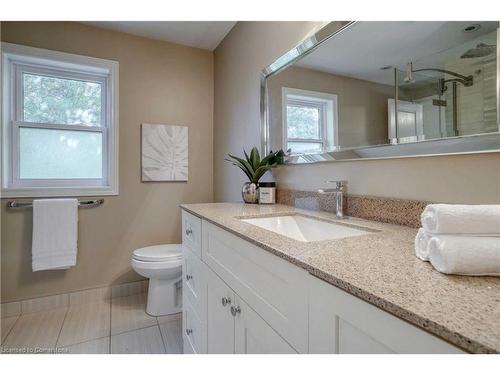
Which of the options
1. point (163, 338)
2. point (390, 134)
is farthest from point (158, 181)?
point (390, 134)

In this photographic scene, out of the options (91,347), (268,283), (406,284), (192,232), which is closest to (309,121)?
(192,232)

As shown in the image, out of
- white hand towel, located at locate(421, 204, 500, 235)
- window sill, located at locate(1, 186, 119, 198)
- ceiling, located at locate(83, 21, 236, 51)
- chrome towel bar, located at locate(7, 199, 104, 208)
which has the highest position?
ceiling, located at locate(83, 21, 236, 51)

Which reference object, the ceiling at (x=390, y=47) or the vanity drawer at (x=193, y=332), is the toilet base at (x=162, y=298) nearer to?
the vanity drawer at (x=193, y=332)

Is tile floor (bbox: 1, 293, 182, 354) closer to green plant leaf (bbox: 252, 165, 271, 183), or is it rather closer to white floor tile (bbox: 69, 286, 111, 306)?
white floor tile (bbox: 69, 286, 111, 306)

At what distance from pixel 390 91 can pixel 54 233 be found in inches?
93.2

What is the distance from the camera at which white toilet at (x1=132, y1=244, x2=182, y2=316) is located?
6.28 feet

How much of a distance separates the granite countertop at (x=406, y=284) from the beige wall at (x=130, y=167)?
6.26ft

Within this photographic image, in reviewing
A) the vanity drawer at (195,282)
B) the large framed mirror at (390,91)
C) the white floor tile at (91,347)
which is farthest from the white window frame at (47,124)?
the large framed mirror at (390,91)

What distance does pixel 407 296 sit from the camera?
40 cm

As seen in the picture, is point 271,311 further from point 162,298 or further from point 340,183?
point 162,298

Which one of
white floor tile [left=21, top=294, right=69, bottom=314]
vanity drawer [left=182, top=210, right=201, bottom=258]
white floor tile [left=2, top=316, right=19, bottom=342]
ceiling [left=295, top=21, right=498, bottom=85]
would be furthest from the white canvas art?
ceiling [left=295, top=21, right=498, bottom=85]

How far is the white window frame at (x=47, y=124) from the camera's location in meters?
1.99

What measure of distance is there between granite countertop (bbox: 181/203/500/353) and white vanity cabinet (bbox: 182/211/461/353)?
2 cm
